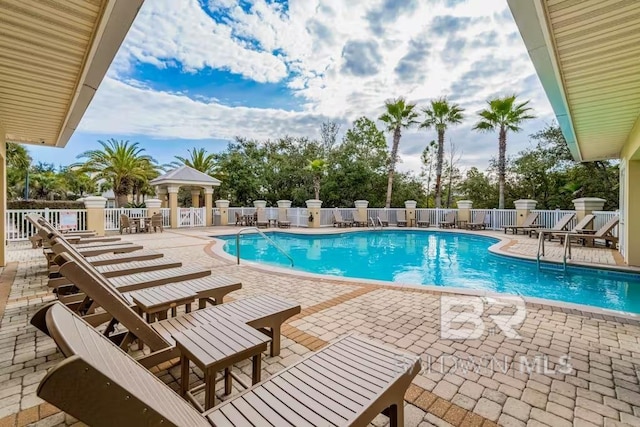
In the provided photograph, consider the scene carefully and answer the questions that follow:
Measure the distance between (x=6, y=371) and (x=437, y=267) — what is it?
8682 mm

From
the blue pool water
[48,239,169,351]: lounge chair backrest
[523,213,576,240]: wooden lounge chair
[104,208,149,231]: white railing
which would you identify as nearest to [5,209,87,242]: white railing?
[104,208,149,231]: white railing

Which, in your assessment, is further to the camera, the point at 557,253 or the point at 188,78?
the point at 188,78

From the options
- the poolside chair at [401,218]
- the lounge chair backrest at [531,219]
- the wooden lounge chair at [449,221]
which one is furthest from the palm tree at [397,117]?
the lounge chair backrest at [531,219]

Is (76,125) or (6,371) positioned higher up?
(76,125)

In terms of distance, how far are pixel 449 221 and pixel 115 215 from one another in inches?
677

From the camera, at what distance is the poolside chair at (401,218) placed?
58.1ft

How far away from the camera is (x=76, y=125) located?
623 cm

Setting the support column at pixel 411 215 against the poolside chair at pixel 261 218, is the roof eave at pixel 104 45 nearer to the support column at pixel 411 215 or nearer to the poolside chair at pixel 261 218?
the poolside chair at pixel 261 218

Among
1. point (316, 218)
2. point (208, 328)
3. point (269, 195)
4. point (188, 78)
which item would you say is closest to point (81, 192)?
point (188, 78)

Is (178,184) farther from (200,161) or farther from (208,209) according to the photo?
(200,161)

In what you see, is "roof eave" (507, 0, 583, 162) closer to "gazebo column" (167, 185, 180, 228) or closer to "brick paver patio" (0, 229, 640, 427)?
"brick paver patio" (0, 229, 640, 427)

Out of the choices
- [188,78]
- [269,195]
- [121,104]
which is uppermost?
[188,78]

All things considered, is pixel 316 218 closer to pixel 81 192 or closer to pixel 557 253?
pixel 557 253

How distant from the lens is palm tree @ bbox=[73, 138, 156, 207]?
19.2 metres
